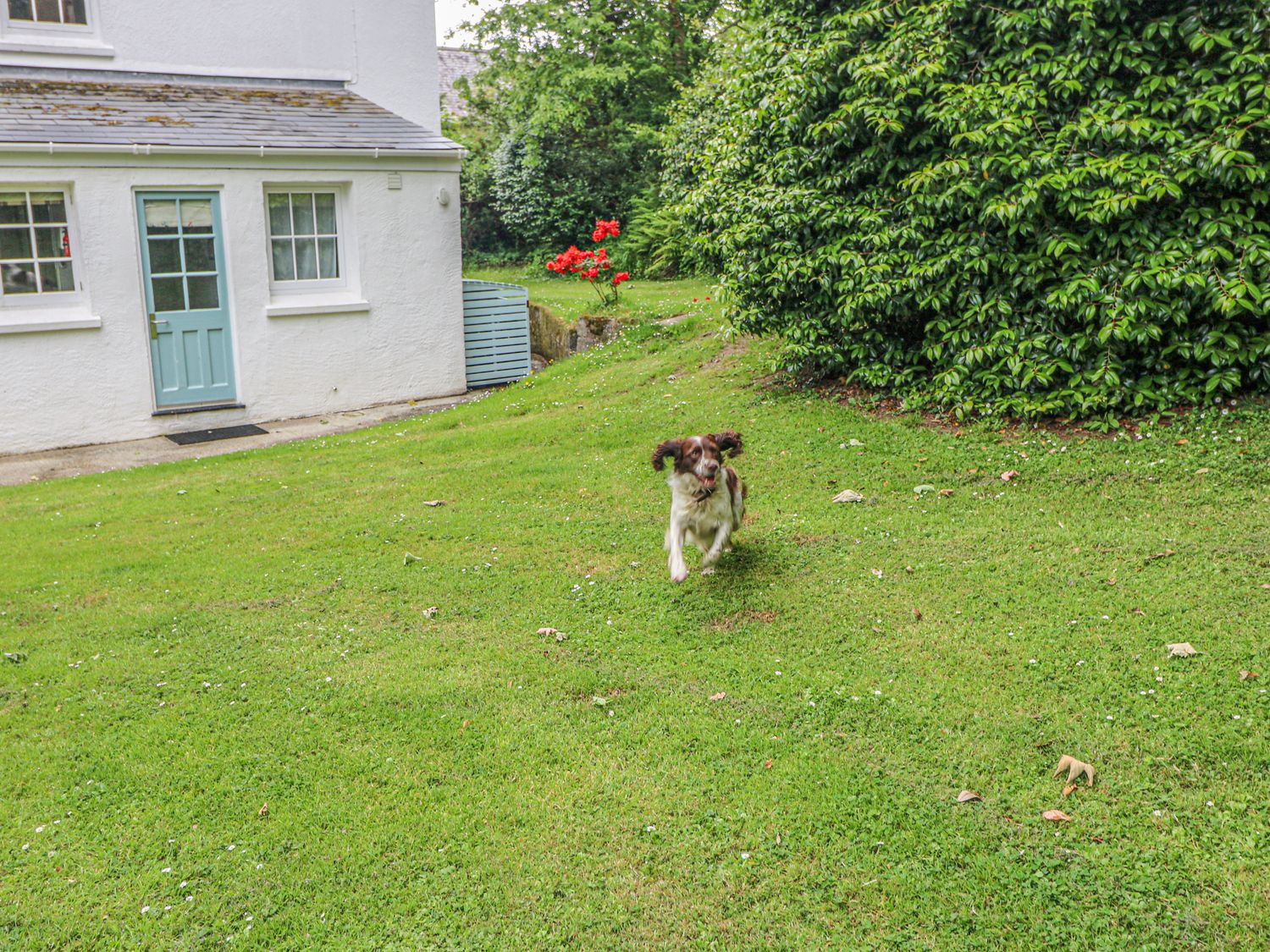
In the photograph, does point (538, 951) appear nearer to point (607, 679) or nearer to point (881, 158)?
point (607, 679)

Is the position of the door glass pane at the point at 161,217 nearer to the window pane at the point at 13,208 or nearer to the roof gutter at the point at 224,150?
the roof gutter at the point at 224,150

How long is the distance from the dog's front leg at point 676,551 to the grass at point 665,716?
0.24 metres

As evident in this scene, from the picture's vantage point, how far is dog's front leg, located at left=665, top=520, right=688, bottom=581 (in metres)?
6.83

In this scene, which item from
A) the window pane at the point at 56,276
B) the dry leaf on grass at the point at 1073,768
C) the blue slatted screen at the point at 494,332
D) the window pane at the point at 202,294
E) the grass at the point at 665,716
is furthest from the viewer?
the blue slatted screen at the point at 494,332

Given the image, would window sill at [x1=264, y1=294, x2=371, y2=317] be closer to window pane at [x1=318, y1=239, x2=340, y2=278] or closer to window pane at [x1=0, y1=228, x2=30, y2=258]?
window pane at [x1=318, y1=239, x2=340, y2=278]

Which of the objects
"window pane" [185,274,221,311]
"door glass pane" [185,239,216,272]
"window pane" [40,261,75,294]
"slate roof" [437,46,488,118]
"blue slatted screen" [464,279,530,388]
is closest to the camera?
"window pane" [40,261,75,294]

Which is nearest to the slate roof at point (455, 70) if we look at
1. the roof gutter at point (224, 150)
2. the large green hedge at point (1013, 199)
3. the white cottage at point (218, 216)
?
the white cottage at point (218, 216)

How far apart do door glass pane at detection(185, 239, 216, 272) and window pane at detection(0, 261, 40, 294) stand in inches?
73.5

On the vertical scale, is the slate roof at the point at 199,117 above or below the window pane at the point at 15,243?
above

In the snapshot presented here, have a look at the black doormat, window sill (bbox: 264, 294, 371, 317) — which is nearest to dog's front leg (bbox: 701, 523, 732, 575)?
the black doormat

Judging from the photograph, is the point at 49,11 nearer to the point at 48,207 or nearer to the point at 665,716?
the point at 48,207

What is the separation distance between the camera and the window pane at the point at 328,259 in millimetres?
15422

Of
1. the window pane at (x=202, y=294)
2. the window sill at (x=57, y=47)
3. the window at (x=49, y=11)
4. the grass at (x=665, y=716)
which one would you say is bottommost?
the grass at (x=665, y=716)

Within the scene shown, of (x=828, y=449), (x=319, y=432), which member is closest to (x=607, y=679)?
(x=828, y=449)
